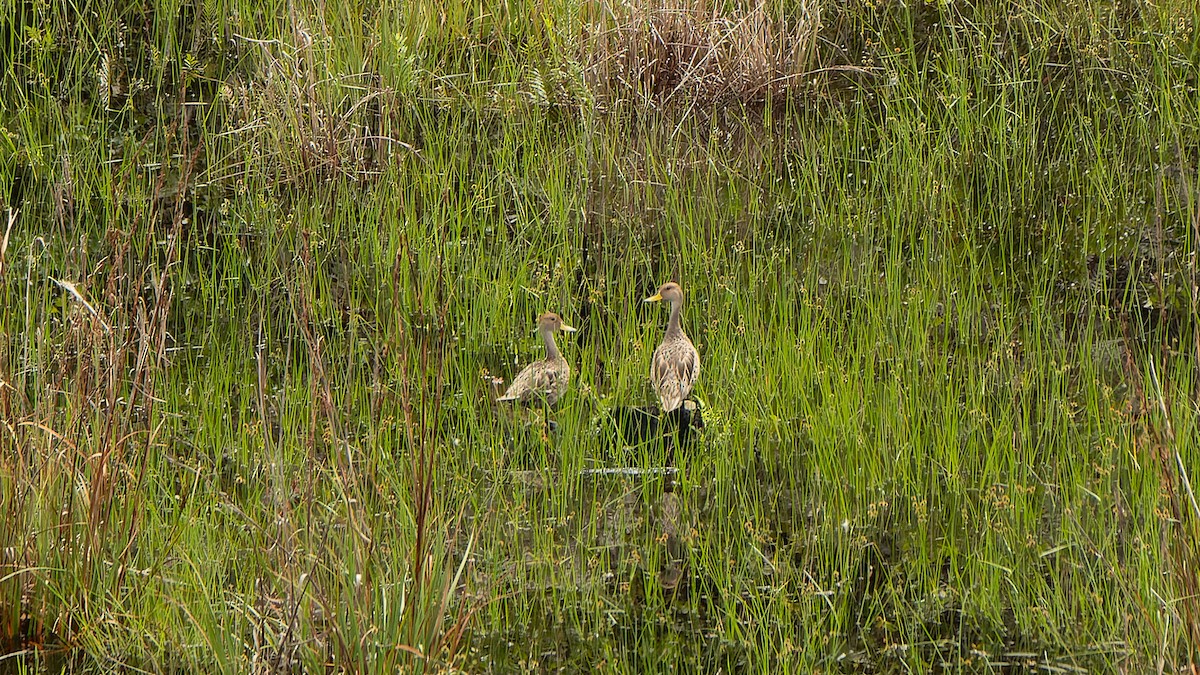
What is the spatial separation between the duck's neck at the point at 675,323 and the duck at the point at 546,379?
32 centimetres

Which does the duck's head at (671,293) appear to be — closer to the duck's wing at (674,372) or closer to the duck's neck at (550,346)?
the duck's wing at (674,372)

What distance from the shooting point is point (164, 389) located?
12.7 feet

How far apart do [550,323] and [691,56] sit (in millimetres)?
1579

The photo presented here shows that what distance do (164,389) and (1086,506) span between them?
8.36ft

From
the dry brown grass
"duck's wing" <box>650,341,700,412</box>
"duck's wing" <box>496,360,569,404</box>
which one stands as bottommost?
"duck's wing" <box>496,360,569,404</box>

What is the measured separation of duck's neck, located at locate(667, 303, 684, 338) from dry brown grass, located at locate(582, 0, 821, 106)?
1.20 metres

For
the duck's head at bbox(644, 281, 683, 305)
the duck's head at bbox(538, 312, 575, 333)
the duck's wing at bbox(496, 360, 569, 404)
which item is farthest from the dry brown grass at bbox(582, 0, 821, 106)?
the duck's wing at bbox(496, 360, 569, 404)

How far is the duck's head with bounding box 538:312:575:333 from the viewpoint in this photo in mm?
4254

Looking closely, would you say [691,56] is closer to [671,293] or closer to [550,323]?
[671,293]

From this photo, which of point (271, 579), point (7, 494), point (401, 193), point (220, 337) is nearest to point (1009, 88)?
point (401, 193)

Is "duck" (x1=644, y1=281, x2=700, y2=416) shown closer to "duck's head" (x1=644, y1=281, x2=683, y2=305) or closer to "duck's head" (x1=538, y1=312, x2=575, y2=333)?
"duck's head" (x1=644, y1=281, x2=683, y2=305)

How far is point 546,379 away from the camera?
4.11 metres

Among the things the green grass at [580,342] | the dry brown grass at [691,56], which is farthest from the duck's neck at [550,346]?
the dry brown grass at [691,56]

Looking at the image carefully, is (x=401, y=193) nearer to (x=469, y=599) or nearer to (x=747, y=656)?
(x=469, y=599)
